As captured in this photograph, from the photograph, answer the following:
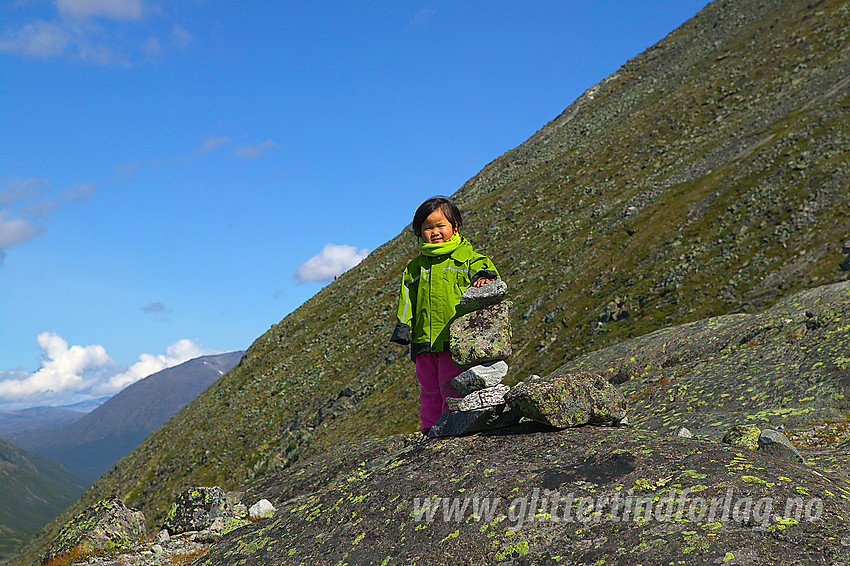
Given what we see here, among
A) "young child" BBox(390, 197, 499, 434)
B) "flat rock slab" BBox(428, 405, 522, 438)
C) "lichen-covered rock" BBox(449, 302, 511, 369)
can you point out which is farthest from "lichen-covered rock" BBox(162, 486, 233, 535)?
"lichen-covered rock" BBox(449, 302, 511, 369)

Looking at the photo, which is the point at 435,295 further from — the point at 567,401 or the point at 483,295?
the point at 567,401

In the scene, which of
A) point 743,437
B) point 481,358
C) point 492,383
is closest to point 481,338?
point 481,358

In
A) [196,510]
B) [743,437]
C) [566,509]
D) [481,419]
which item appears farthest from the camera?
[196,510]

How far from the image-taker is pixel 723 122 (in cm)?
6875

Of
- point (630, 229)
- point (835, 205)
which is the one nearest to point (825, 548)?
point (835, 205)

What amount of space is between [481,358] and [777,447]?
476cm

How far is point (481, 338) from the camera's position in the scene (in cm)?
807

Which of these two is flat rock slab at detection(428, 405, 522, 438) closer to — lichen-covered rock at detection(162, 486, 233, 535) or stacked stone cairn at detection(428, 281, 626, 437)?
stacked stone cairn at detection(428, 281, 626, 437)

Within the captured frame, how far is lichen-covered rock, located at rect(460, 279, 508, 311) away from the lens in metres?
8.02

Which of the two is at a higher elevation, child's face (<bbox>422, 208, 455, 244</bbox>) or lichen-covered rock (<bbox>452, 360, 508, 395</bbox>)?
child's face (<bbox>422, 208, 455, 244</bbox>)

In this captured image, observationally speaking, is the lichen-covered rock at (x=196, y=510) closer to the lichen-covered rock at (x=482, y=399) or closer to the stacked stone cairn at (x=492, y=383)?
the stacked stone cairn at (x=492, y=383)

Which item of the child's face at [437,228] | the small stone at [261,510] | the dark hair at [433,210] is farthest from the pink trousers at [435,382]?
the small stone at [261,510]

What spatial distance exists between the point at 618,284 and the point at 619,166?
1425 inches

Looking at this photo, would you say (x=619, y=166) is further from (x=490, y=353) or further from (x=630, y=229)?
(x=490, y=353)
